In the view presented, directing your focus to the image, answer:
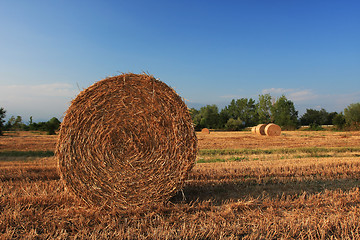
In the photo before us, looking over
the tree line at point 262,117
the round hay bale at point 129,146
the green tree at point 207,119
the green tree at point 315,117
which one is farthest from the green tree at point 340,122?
the round hay bale at point 129,146

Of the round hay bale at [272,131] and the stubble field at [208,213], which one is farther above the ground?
the round hay bale at [272,131]

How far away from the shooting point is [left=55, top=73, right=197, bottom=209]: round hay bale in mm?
4289

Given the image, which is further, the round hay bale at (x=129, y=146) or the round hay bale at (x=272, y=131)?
the round hay bale at (x=272, y=131)

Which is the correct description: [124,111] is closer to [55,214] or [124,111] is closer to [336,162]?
[55,214]

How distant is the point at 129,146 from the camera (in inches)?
173

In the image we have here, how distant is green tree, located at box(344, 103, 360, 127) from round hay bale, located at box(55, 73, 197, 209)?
3567 cm

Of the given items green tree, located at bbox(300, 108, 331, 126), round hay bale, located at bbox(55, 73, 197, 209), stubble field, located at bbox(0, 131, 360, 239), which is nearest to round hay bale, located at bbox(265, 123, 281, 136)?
stubble field, located at bbox(0, 131, 360, 239)

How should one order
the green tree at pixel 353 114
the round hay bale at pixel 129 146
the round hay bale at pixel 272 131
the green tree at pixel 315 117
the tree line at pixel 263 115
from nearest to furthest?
the round hay bale at pixel 129 146, the round hay bale at pixel 272 131, the green tree at pixel 353 114, the tree line at pixel 263 115, the green tree at pixel 315 117

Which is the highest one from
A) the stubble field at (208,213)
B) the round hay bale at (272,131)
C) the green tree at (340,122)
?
the green tree at (340,122)

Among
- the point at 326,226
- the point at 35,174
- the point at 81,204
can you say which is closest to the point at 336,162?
the point at 326,226

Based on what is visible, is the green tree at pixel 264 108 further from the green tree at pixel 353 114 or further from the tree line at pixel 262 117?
the green tree at pixel 353 114

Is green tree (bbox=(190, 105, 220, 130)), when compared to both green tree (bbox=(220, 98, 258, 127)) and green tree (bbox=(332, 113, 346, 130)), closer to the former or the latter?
green tree (bbox=(220, 98, 258, 127))

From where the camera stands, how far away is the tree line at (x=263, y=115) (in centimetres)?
4288

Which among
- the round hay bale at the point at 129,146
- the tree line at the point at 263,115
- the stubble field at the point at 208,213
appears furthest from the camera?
the tree line at the point at 263,115
